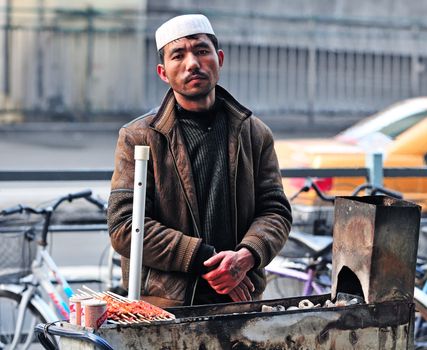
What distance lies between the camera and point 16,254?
609 centimetres

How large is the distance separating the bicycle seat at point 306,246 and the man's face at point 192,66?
2.46m

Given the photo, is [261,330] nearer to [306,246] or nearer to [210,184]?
[210,184]

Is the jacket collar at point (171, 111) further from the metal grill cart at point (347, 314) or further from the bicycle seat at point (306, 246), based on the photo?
the bicycle seat at point (306, 246)

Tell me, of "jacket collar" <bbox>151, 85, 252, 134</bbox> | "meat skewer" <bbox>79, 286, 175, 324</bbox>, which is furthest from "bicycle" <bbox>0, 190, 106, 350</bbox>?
"meat skewer" <bbox>79, 286, 175, 324</bbox>

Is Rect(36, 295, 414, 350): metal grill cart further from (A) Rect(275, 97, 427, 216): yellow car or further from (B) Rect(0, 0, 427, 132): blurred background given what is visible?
(B) Rect(0, 0, 427, 132): blurred background

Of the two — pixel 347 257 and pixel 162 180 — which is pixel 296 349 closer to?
pixel 347 257

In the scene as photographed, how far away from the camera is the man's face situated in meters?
4.16

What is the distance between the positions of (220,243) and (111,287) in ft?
9.44

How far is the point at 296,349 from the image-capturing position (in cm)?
362

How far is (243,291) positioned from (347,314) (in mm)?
611

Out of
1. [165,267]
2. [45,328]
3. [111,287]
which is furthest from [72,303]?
[111,287]

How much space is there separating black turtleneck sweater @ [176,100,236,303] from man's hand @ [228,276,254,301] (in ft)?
0.25

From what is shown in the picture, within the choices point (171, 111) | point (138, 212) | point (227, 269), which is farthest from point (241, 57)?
point (138, 212)

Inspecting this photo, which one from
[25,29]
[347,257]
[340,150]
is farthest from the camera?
[25,29]
